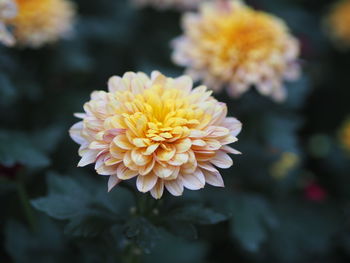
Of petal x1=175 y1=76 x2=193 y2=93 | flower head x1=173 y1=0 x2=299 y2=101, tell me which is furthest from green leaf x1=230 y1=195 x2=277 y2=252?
petal x1=175 y1=76 x2=193 y2=93

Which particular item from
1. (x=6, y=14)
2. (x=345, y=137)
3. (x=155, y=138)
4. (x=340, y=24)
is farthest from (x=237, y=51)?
(x=340, y=24)

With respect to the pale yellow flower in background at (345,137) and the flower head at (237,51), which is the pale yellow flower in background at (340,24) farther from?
the flower head at (237,51)

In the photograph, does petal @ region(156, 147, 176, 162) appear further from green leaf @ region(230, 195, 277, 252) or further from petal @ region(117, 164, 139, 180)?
green leaf @ region(230, 195, 277, 252)

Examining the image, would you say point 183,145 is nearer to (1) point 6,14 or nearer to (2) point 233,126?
(2) point 233,126

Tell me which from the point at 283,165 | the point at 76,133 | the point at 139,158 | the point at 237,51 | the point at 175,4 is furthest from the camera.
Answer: the point at 175,4

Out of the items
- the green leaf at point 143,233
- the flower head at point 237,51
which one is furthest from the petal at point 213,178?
the flower head at point 237,51

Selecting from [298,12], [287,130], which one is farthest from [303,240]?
[298,12]
